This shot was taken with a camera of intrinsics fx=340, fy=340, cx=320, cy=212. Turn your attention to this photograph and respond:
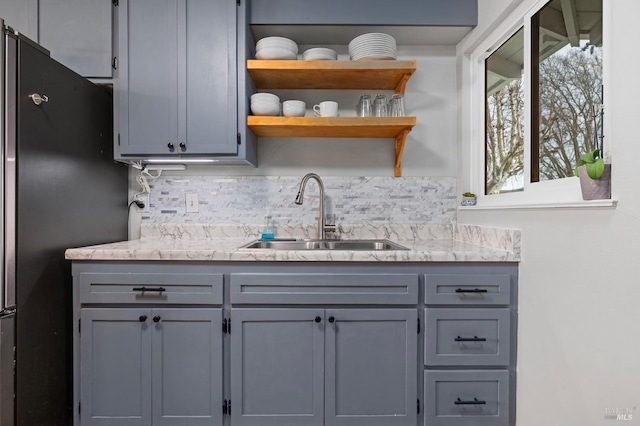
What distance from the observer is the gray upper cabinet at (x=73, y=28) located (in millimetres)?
1765

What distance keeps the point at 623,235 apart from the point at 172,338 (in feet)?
5.40

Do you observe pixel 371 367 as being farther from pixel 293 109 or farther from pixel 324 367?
pixel 293 109

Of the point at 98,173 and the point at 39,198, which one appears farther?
the point at 98,173

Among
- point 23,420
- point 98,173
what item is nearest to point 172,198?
point 98,173

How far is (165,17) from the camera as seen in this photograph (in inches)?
68.7

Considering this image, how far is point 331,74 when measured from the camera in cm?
187

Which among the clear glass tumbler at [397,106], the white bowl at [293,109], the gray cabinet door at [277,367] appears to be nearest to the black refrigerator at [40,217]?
the gray cabinet door at [277,367]

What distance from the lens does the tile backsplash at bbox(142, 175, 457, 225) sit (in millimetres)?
2117

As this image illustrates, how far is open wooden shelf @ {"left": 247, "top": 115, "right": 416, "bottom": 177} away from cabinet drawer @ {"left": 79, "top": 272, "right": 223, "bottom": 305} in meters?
0.85

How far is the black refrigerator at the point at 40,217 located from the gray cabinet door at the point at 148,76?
0.19m

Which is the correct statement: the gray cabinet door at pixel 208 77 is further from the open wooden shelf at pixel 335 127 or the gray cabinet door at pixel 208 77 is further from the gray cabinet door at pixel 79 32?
the gray cabinet door at pixel 79 32

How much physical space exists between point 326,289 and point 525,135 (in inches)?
44.5

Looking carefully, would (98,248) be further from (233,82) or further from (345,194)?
(345,194)

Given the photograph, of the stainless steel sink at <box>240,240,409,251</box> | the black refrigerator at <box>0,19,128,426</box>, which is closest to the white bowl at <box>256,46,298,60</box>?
the black refrigerator at <box>0,19,128,426</box>
